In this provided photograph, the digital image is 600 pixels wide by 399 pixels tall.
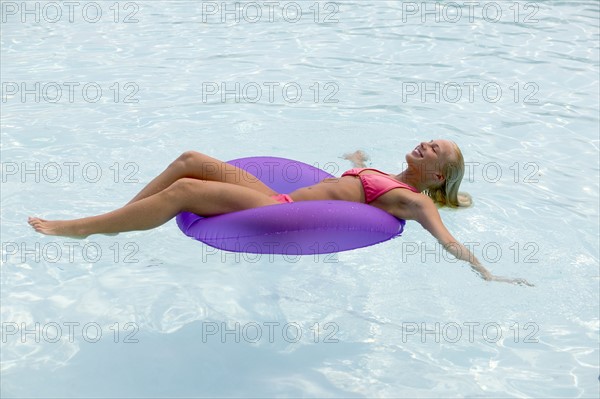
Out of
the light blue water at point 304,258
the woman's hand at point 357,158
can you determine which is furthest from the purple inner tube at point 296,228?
the woman's hand at point 357,158

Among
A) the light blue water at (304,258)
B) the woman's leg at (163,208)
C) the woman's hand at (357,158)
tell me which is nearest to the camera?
the light blue water at (304,258)

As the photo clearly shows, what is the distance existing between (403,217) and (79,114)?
3172 millimetres

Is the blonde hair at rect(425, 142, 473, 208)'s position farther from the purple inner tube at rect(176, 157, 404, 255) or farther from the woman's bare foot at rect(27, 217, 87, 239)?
the woman's bare foot at rect(27, 217, 87, 239)

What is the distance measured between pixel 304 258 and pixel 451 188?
2.86 ft

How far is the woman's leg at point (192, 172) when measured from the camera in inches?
157

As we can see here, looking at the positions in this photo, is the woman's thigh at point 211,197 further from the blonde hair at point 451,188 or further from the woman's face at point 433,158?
the blonde hair at point 451,188

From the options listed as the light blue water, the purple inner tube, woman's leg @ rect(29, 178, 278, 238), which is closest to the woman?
woman's leg @ rect(29, 178, 278, 238)

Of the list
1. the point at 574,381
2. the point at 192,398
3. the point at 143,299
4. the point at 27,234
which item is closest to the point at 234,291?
the point at 143,299

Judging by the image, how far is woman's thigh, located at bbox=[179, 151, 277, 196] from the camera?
13.2 ft

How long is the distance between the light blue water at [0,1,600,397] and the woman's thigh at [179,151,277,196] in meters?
0.43

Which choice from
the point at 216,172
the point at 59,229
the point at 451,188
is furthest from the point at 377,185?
the point at 59,229

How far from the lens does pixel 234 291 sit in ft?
13.1

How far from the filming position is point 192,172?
4016 mm

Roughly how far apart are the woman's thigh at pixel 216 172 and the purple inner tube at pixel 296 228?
24cm
